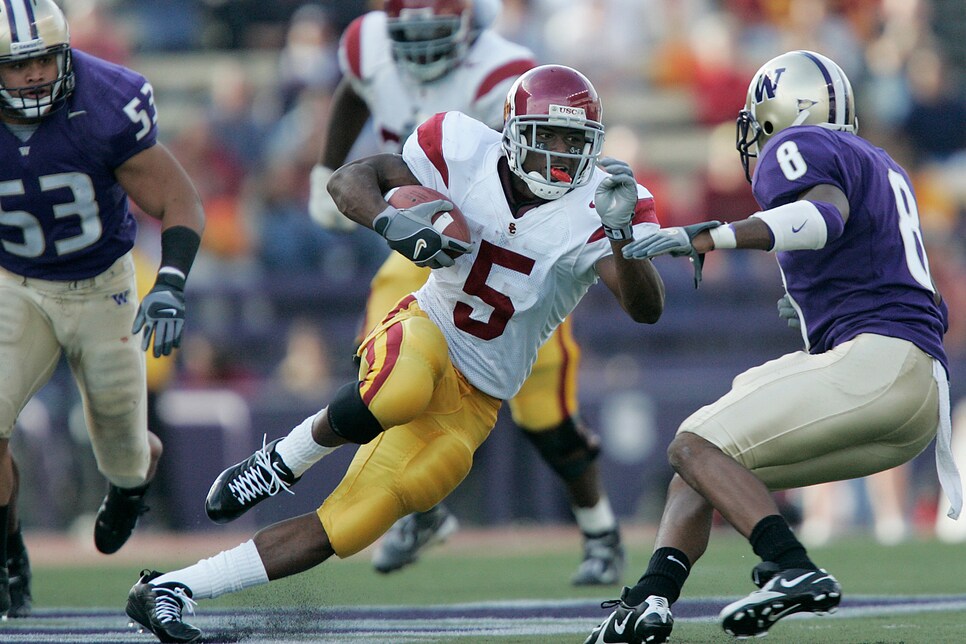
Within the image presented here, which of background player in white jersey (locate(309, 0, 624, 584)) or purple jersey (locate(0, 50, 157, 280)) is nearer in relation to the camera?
purple jersey (locate(0, 50, 157, 280))

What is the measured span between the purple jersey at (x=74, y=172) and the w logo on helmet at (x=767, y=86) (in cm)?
180

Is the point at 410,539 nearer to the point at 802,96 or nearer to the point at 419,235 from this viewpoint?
the point at 419,235

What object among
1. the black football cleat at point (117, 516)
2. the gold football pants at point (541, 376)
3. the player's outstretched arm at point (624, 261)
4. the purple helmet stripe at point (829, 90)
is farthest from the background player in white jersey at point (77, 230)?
the purple helmet stripe at point (829, 90)

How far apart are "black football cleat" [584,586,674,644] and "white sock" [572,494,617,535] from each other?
79.2 inches

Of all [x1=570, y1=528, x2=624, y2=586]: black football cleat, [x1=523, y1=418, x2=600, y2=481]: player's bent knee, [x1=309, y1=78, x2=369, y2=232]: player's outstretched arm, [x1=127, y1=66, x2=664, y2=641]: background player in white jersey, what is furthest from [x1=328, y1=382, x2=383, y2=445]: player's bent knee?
[x1=309, y1=78, x2=369, y2=232]: player's outstretched arm

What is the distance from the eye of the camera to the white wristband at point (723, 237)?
3252 millimetres

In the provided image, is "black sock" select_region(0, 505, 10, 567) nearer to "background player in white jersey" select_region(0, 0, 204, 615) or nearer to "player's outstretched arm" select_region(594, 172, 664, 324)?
"background player in white jersey" select_region(0, 0, 204, 615)

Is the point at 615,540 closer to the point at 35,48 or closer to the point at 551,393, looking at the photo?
the point at 551,393

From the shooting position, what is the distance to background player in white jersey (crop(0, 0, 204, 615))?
13.5 ft

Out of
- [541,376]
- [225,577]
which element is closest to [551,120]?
[225,577]

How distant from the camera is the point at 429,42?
5363 millimetres

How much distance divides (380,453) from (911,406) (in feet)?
4.39

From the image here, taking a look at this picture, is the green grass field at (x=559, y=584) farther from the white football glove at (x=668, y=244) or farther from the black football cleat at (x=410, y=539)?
the white football glove at (x=668, y=244)

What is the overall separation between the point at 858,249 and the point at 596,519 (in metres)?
2.16
